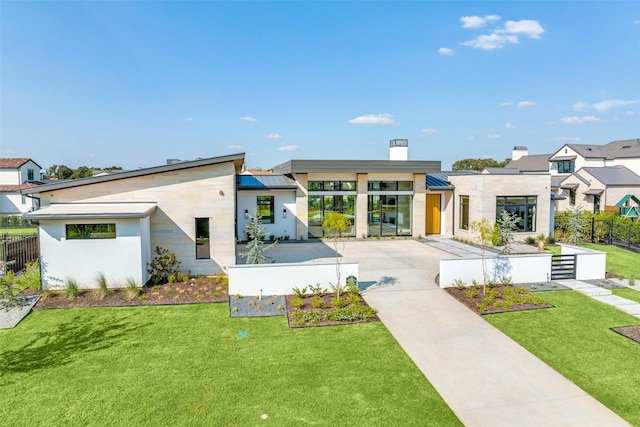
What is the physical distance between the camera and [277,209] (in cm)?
2197

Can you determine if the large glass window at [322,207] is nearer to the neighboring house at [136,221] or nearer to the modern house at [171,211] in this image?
the modern house at [171,211]

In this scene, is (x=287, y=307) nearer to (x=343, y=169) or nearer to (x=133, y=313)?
(x=133, y=313)

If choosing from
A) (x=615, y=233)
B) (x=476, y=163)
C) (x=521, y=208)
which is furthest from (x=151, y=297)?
(x=476, y=163)

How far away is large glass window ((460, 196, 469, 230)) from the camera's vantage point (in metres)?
22.0

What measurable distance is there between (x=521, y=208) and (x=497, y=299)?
37.8 feet

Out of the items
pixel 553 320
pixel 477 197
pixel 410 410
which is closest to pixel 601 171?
pixel 477 197

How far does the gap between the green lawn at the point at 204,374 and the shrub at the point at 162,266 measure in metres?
2.81

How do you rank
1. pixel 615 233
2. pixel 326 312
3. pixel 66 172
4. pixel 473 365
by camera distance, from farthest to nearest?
pixel 66 172 < pixel 615 233 < pixel 326 312 < pixel 473 365

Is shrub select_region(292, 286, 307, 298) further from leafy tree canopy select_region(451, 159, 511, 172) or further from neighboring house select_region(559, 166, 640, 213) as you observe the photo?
leafy tree canopy select_region(451, 159, 511, 172)

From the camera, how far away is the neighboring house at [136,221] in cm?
1187

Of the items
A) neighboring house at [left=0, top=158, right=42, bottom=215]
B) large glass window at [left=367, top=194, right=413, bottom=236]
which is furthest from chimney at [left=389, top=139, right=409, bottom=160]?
neighboring house at [left=0, top=158, right=42, bottom=215]

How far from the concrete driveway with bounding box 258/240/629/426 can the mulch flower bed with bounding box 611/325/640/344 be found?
283 centimetres

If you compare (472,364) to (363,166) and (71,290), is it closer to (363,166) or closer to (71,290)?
(71,290)

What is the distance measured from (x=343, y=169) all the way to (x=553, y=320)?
43.2ft
